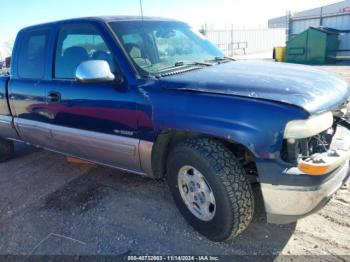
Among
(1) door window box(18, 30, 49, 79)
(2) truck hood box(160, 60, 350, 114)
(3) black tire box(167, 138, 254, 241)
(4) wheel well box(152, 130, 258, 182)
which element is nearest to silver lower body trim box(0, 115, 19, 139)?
(1) door window box(18, 30, 49, 79)

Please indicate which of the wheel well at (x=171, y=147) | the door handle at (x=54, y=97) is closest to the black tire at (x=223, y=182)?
the wheel well at (x=171, y=147)

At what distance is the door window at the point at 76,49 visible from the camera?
131 inches

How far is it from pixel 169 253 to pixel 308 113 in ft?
4.97

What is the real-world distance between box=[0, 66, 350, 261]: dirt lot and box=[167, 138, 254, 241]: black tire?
0.77 feet

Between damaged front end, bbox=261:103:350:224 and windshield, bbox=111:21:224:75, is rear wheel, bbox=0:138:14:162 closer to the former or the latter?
windshield, bbox=111:21:224:75

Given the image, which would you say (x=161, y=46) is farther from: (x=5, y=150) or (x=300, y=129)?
(x=5, y=150)

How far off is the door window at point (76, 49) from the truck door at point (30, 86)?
0.25 m

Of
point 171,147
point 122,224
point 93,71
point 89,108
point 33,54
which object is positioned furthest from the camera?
point 33,54

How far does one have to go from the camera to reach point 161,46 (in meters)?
3.41

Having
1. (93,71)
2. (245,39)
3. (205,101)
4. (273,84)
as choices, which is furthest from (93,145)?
(245,39)

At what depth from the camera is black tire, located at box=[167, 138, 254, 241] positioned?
2.52m

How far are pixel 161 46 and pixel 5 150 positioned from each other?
3324mm

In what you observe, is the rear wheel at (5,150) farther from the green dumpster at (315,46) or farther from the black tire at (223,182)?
the green dumpster at (315,46)

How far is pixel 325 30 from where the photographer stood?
52.4ft
